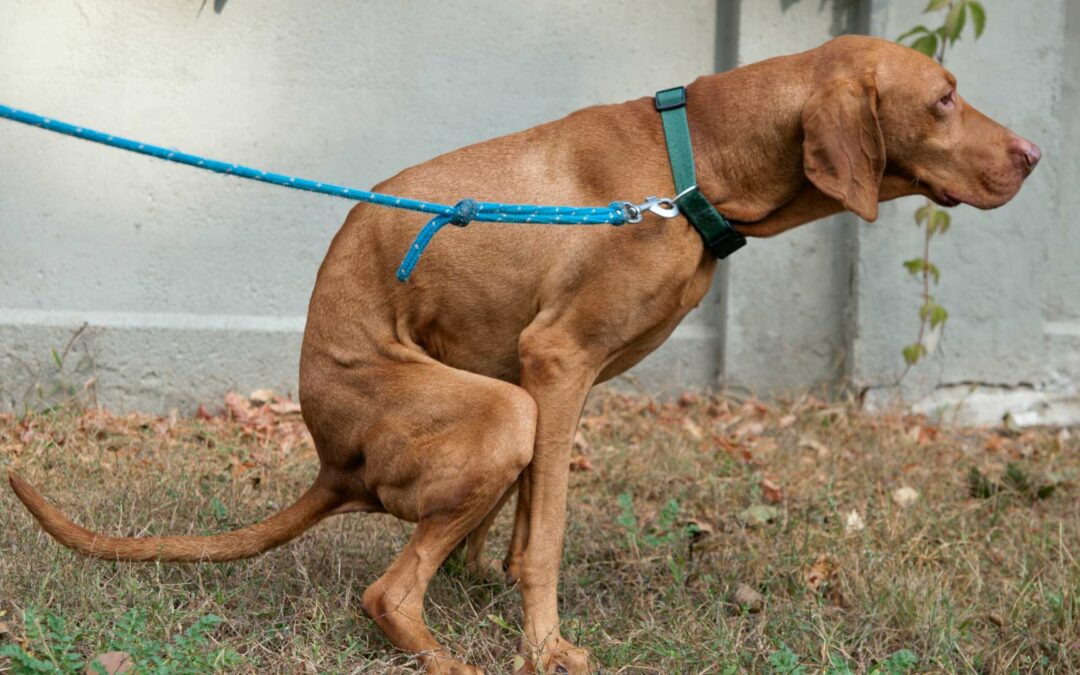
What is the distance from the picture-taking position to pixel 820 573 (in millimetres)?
3904

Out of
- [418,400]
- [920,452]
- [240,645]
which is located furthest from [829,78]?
[920,452]

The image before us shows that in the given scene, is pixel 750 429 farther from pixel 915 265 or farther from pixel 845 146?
pixel 845 146

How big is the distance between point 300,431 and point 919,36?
12.1 feet

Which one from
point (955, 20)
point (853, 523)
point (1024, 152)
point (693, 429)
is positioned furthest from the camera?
point (693, 429)

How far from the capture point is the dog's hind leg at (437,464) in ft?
9.85

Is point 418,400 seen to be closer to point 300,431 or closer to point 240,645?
point 240,645

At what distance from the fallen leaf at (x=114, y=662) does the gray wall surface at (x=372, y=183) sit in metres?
2.80

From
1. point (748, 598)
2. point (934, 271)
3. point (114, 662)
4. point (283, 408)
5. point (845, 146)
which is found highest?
point (845, 146)

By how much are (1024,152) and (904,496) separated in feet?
6.09

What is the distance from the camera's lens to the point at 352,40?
563 cm

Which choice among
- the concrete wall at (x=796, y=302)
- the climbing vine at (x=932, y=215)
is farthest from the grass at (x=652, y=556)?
the climbing vine at (x=932, y=215)

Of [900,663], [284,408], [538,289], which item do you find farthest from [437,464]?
[284,408]

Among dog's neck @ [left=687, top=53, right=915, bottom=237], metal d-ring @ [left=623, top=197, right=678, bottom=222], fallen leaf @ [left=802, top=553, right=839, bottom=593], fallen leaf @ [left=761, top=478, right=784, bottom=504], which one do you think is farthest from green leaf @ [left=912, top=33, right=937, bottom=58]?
metal d-ring @ [left=623, top=197, right=678, bottom=222]

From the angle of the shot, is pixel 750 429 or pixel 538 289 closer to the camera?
pixel 538 289
